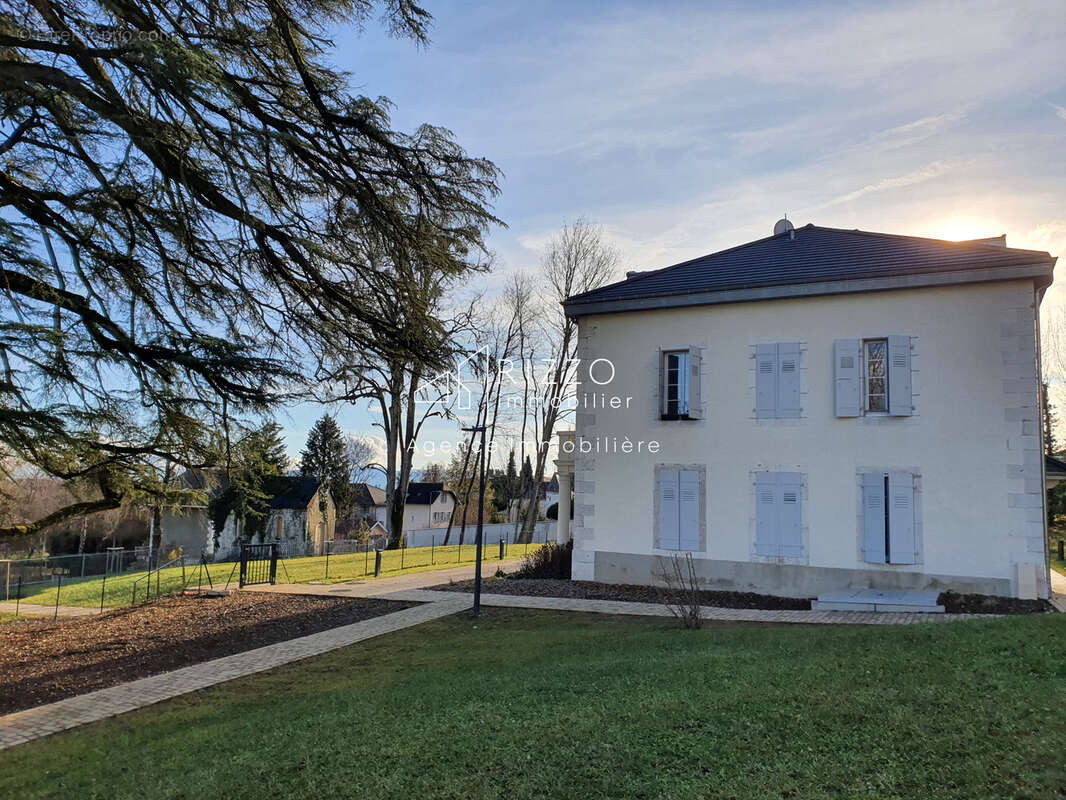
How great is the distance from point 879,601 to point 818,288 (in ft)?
19.2

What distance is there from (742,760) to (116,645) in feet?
35.1

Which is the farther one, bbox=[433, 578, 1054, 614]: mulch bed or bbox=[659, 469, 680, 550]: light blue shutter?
bbox=[659, 469, 680, 550]: light blue shutter

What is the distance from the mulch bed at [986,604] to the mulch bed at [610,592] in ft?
7.43

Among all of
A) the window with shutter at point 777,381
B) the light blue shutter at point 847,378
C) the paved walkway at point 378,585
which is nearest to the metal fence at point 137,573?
the paved walkway at point 378,585

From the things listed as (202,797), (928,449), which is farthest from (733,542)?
(202,797)

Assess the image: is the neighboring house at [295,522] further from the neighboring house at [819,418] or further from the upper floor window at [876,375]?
the upper floor window at [876,375]

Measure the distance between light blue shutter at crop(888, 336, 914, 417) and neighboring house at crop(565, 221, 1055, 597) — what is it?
1.0 inches

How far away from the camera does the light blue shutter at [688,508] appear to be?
1469 centimetres

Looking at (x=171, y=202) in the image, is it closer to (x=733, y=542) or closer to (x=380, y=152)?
(x=380, y=152)

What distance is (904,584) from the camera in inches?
508

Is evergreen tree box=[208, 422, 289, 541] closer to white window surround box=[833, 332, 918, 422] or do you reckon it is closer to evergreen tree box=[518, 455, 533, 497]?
white window surround box=[833, 332, 918, 422]

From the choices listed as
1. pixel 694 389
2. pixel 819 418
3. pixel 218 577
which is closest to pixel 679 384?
pixel 694 389

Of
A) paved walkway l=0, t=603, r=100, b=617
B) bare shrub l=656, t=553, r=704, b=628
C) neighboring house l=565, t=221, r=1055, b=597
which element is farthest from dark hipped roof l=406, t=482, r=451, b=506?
bare shrub l=656, t=553, r=704, b=628

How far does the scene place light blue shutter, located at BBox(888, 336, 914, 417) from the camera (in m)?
13.2
